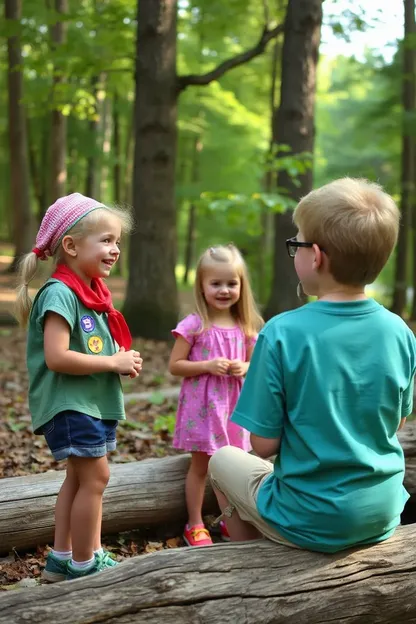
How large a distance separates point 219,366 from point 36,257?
1258 mm

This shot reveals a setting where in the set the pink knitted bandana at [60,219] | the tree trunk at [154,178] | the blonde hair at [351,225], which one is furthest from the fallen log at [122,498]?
the tree trunk at [154,178]

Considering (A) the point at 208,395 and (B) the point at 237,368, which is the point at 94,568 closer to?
(A) the point at 208,395

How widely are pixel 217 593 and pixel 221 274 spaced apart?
1891mm

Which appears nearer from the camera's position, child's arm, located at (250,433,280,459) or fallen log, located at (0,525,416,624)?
fallen log, located at (0,525,416,624)

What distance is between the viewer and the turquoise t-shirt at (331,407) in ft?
8.49

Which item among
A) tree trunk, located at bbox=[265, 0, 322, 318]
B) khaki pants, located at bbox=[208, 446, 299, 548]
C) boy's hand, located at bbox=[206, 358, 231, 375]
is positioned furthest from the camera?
tree trunk, located at bbox=[265, 0, 322, 318]

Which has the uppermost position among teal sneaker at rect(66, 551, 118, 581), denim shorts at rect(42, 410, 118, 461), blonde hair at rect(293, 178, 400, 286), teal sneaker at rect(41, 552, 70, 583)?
blonde hair at rect(293, 178, 400, 286)

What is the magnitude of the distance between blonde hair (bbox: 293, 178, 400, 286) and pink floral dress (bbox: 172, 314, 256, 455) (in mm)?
1557

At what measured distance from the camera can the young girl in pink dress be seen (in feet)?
13.0

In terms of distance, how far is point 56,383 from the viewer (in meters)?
3.02

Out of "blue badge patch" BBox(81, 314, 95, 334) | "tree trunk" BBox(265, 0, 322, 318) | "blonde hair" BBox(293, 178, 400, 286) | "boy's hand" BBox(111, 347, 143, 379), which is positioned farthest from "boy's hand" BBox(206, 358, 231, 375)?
"tree trunk" BBox(265, 0, 322, 318)

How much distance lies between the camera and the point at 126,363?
3014 mm

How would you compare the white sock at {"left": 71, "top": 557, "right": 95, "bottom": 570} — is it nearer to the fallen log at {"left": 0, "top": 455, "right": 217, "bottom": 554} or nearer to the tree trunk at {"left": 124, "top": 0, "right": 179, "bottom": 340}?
the fallen log at {"left": 0, "top": 455, "right": 217, "bottom": 554}

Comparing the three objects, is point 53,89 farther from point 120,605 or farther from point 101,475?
point 120,605
